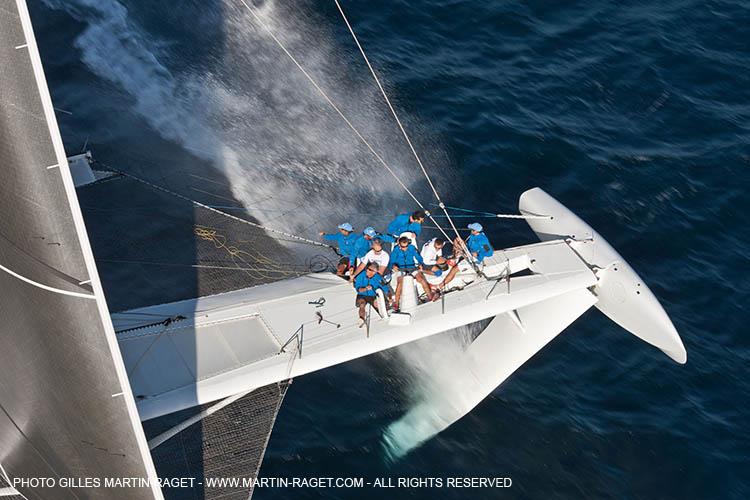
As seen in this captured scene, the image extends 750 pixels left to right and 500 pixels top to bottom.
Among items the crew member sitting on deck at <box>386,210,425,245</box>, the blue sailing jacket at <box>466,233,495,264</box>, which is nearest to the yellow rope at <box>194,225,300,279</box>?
the crew member sitting on deck at <box>386,210,425,245</box>

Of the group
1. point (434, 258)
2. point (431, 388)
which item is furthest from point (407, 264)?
point (431, 388)

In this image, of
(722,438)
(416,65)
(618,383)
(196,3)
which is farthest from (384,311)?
(196,3)

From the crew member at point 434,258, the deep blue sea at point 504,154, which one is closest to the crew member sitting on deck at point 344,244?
the crew member at point 434,258

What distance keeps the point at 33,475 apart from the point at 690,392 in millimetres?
13144

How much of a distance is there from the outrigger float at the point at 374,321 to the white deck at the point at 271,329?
2cm

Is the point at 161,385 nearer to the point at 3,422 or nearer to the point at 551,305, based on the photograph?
the point at 3,422

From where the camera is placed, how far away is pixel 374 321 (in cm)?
1839

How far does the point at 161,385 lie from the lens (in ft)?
54.2

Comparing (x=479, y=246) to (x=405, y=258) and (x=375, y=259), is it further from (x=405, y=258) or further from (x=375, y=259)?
(x=375, y=259)

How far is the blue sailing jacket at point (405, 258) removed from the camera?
18672 millimetres

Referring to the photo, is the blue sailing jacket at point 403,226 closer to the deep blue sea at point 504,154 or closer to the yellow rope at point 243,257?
the yellow rope at point 243,257

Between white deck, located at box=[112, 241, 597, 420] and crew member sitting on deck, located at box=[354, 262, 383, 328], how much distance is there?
42 cm

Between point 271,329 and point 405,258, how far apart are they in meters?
2.82

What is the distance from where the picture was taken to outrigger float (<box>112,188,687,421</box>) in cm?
1691
